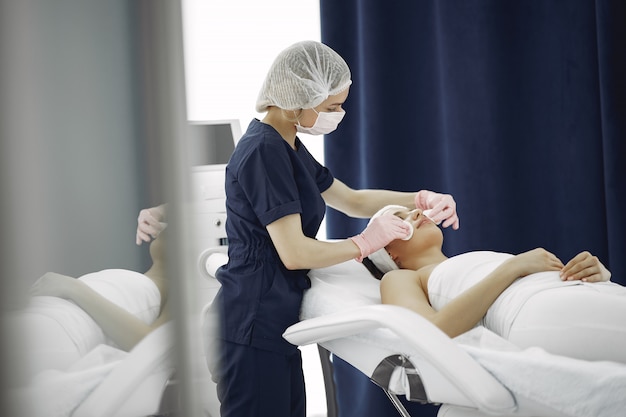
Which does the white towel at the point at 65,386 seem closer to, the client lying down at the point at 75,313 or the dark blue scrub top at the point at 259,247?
the client lying down at the point at 75,313

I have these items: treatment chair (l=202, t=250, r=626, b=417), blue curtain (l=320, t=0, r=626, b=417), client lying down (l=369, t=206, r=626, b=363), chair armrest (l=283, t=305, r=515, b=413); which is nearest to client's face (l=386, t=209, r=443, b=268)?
client lying down (l=369, t=206, r=626, b=363)

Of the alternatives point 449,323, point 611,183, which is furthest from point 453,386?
point 611,183

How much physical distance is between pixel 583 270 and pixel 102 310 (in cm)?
124

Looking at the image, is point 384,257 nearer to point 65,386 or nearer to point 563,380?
point 563,380

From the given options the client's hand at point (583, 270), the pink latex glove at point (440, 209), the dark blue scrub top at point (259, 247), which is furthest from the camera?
the pink latex glove at point (440, 209)

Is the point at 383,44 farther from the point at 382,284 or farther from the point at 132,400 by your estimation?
the point at 132,400

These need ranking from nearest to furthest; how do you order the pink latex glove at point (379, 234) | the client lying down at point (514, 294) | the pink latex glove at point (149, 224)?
1. the pink latex glove at point (149, 224)
2. the client lying down at point (514, 294)
3. the pink latex glove at point (379, 234)

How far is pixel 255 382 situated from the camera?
150cm

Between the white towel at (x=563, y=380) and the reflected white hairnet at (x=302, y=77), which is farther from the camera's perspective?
the reflected white hairnet at (x=302, y=77)

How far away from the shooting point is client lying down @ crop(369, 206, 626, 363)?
1.20 m

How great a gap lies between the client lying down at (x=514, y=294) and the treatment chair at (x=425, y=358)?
2.3 inches

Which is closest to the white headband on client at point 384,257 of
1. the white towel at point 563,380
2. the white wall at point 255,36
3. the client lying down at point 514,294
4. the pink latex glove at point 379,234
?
the client lying down at point 514,294

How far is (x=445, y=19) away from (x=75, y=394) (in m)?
2.64

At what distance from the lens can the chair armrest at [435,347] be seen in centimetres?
108
